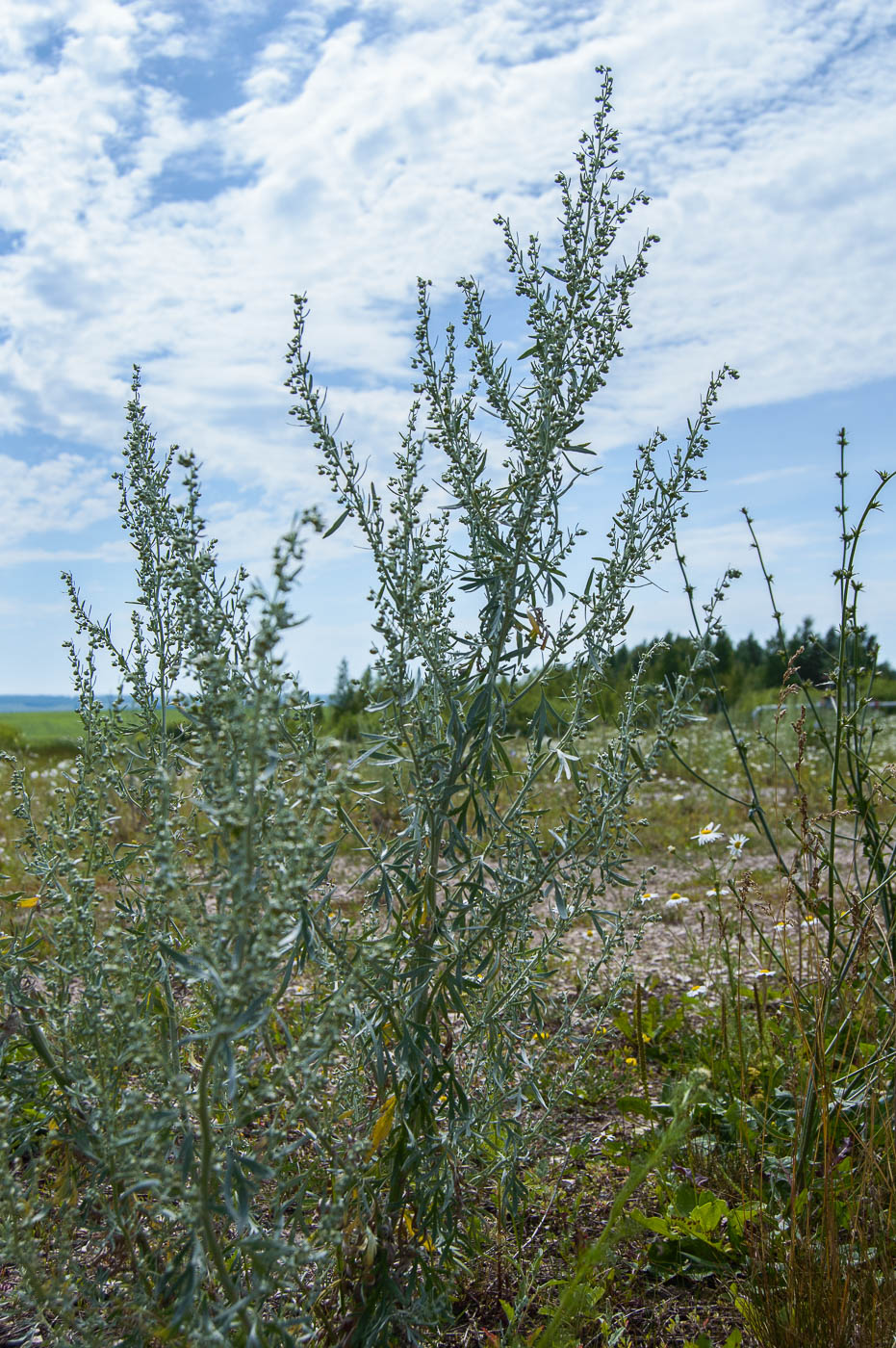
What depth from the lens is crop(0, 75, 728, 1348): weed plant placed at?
143 centimetres

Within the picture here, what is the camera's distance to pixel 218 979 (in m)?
1.33

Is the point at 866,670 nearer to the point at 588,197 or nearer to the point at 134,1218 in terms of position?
the point at 588,197

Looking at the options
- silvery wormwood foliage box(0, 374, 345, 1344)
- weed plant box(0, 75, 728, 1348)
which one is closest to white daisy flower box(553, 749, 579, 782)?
weed plant box(0, 75, 728, 1348)

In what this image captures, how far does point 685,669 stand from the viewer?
3.61 m

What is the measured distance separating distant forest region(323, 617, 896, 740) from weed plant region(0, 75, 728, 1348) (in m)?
0.13

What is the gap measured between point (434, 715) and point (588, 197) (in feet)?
4.07

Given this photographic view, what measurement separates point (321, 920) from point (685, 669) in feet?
6.97

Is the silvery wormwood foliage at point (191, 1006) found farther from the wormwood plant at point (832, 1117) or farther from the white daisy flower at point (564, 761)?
the wormwood plant at point (832, 1117)

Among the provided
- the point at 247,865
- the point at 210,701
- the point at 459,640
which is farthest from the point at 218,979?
the point at 459,640

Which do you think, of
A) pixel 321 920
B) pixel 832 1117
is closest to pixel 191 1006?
pixel 321 920

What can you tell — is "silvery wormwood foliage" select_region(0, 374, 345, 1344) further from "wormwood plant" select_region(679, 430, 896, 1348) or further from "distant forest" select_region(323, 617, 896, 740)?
"wormwood plant" select_region(679, 430, 896, 1348)

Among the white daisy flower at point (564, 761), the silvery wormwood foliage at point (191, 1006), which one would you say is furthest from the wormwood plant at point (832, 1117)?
the silvery wormwood foliage at point (191, 1006)

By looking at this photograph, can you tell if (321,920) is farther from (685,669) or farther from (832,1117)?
(685,669)

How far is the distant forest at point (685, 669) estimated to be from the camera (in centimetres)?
239
